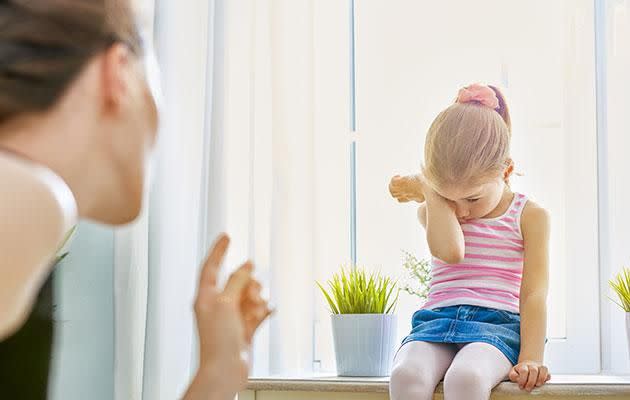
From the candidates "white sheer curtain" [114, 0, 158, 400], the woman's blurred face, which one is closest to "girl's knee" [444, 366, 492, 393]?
"white sheer curtain" [114, 0, 158, 400]

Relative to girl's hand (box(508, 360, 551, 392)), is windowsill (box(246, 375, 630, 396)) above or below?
below

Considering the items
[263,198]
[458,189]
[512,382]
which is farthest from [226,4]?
[512,382]

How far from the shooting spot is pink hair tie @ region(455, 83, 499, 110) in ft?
6.54

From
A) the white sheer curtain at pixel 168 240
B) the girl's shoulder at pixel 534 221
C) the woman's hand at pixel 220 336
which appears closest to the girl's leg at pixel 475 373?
the girl's shoulder at pixel 534 221

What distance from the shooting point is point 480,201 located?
6.68ft

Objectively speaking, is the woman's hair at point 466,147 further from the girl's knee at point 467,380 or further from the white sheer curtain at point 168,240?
the white sheer curtain at point 168,240

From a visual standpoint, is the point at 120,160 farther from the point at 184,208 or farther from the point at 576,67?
the point at 576,67

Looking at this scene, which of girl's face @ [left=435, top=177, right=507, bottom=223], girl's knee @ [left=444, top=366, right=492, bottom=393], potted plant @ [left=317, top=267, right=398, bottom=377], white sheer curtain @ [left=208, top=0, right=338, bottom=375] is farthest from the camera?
white sheer curtain @ [left=208, top=0, right=338, bottom=375]

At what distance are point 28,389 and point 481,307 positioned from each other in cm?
93

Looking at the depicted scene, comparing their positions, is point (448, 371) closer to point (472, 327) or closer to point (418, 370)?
point (418, 370)

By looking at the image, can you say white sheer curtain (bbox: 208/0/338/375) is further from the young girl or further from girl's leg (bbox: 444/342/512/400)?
girl's leg (bbox: 444/342/512/400)

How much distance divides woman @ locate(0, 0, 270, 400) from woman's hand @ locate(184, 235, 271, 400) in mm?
251

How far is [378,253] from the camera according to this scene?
8.03 ft

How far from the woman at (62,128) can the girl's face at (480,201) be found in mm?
1481
